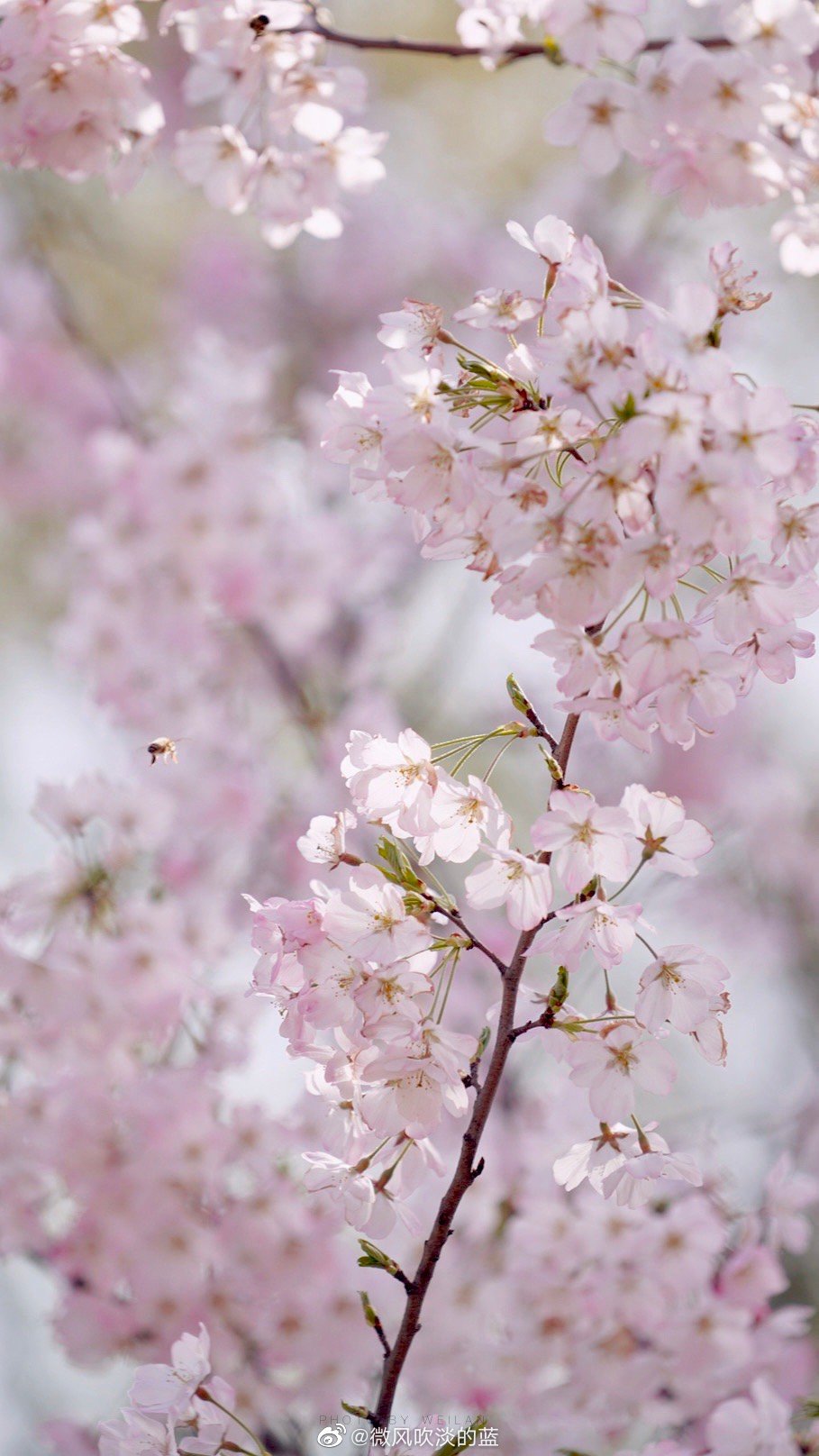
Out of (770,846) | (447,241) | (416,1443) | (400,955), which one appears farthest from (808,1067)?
(447,241)

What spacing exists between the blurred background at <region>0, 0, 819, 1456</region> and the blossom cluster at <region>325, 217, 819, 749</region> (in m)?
1.34

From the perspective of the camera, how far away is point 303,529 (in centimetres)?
307

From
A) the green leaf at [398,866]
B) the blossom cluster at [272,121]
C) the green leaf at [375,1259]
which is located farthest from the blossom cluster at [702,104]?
the green leaf at [375,1259]

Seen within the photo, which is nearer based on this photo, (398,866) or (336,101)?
(398,866)

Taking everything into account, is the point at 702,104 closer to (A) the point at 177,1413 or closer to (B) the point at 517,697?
(B) the point at 517,697

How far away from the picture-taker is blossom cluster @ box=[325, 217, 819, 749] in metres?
0.73

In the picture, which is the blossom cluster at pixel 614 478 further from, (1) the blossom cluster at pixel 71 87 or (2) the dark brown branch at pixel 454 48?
(1) the blossom cluster at pixel 71 87

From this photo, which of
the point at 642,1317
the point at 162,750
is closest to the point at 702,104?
the point at 162,750

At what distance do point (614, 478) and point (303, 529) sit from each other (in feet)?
7.83

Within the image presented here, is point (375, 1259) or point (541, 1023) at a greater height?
point (541, 1023)

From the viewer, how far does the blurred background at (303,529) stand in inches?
113

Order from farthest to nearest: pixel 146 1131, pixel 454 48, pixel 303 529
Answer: pixel 303 529 → pixel 146 1131 → pixel 454 48

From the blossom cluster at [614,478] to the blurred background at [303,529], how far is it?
134cm

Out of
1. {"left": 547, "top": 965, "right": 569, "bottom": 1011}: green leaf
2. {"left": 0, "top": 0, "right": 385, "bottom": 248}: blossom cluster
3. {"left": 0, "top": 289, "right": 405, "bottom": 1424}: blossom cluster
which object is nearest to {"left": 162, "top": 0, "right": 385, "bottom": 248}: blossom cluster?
{"left": 0, "top": 0, "right": 385, "bottom": 248}: blossom cluster
